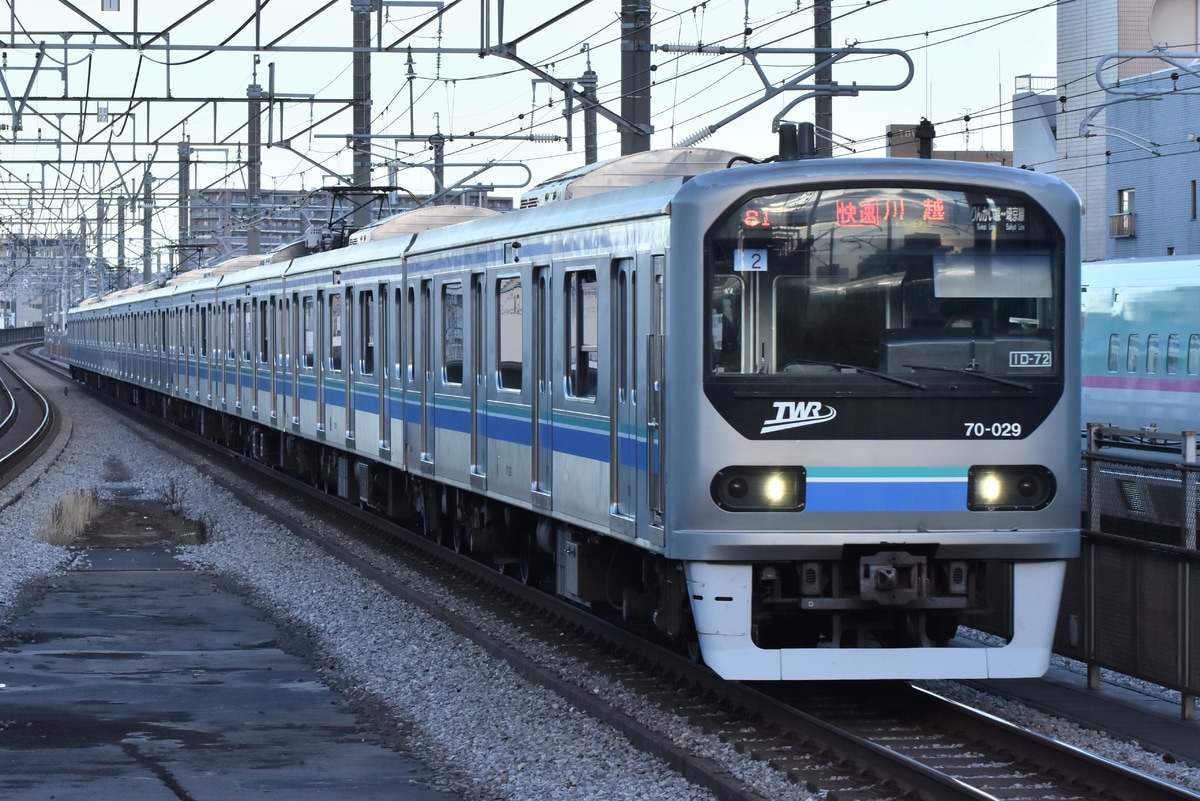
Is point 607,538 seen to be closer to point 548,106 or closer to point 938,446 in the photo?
point 938,446

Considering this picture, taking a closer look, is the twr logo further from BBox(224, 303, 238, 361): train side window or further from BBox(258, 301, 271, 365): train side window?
BBox(224, 303, 238, 361): train side window

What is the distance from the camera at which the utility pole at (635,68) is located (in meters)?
15.6

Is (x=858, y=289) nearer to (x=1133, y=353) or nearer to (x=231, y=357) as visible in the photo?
(x=1133, y=353)

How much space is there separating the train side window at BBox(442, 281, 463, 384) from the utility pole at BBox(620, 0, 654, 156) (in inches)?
116

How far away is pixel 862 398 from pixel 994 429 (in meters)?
0.67

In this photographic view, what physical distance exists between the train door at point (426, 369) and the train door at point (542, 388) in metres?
3.02

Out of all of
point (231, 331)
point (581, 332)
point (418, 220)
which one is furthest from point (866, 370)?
point (231, 331)

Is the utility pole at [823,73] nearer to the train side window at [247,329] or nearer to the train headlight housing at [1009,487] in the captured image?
the train side window at [247,329]

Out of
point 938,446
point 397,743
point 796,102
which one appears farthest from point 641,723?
point 796,102

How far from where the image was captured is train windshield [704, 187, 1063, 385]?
26.6ft

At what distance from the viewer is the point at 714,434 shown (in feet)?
26.5

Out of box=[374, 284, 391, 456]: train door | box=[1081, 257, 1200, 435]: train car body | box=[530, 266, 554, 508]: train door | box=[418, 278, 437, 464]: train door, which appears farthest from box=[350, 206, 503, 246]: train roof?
box=[1081, 257, 1200, 435]: train car body

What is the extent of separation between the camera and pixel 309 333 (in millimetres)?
19641

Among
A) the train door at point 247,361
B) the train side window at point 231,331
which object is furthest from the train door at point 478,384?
the train side window at point 231,331
